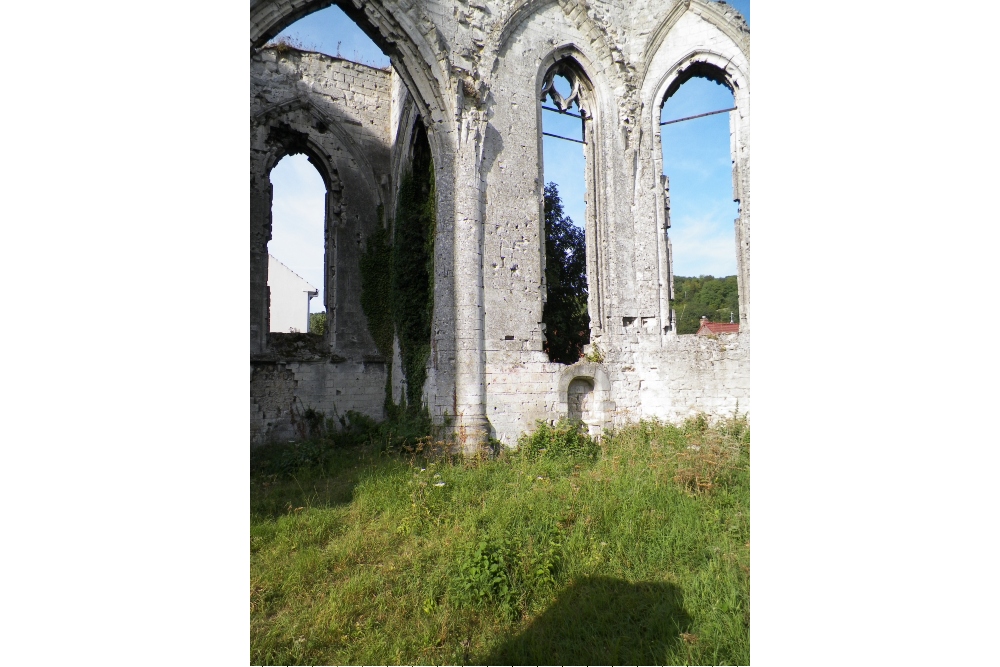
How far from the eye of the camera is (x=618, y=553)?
13.5ft

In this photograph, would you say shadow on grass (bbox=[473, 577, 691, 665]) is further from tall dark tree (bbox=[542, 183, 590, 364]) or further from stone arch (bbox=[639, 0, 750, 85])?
tall dark tree (bbox=[542, 183, 590, 364])

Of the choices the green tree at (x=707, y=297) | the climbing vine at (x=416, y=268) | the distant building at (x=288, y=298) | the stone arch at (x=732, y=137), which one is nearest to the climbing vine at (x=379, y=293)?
the climbing vine at (x=416, y=268)

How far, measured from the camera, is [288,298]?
25.8 meters

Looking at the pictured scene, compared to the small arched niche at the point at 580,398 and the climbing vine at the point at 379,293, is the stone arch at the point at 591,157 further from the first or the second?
the climbing vine at the point at 379,293

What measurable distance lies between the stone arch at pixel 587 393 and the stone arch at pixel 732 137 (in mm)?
1489

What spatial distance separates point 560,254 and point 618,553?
11.1 m

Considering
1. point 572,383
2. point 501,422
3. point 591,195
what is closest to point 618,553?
point 501,422

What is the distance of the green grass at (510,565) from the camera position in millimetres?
3211

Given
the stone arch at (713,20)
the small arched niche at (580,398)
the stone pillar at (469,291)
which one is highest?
the stone arch at (713,20)

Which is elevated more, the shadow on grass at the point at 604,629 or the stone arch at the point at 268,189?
the stone arch at the point at 268,189

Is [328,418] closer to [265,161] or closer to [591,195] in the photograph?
[265,161]

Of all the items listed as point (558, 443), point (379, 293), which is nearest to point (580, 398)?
point (558, 443)

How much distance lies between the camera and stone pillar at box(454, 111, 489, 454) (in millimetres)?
7180

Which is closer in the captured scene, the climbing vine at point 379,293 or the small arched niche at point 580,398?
the small arched niche at point 580,398
